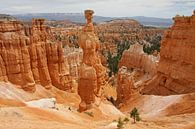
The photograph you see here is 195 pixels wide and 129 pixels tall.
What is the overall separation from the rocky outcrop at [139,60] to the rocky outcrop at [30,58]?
19.0 meters

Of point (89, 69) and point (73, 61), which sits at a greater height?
point (89, 69)

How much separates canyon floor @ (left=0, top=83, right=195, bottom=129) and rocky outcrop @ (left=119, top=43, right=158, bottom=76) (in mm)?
20262

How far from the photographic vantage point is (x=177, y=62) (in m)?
50.6

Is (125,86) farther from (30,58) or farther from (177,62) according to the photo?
(30,58)

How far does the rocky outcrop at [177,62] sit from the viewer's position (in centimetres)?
4756

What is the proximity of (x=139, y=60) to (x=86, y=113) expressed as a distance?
38451mm

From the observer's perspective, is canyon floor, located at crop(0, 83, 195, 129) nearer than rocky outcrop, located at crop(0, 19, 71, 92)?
Yes

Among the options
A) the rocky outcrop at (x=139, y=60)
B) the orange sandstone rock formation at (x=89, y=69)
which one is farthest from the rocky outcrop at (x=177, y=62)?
the orange sandstone rock formation at (x=89, y=69)

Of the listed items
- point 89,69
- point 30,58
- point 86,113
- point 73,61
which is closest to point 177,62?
point 30,58

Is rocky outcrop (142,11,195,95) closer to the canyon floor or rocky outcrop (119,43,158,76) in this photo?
the canyon floor

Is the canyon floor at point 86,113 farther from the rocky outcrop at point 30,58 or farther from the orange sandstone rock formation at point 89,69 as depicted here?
the rocky outcrop at point 30,58

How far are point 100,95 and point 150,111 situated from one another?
25.4ft

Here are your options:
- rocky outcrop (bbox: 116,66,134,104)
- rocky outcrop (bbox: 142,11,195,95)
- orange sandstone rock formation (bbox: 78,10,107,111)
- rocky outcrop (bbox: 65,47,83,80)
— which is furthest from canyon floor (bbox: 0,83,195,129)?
rocky outcrop (bbox: 65,47,83,80)

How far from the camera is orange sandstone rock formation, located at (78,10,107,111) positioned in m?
34.1
